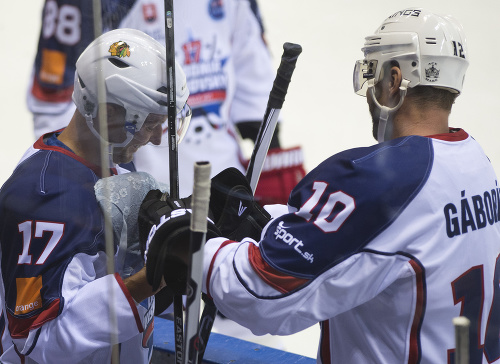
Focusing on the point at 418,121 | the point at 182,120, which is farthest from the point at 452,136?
the point at 182,120

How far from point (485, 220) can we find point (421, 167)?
171 mm

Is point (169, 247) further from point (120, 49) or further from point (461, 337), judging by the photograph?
point (461, 337)

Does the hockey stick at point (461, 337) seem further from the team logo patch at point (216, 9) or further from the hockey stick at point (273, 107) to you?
the team logo patch at point (216, 9)

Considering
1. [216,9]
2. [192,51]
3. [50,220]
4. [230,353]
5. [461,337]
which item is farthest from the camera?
[230,353]

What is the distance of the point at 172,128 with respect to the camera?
1219 millimetres

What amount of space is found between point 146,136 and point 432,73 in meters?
0.46

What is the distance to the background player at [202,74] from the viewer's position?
3.53ft

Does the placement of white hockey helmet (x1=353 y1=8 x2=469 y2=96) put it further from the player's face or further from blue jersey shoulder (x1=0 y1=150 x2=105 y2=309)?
blue jersey shoulder (x1=0 y1=150 x2=105 y2=309)

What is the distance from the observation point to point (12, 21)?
1147mm

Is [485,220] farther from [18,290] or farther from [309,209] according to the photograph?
[18,290]

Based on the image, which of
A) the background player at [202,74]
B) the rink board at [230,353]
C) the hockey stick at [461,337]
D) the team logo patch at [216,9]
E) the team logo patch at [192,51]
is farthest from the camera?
the rink board at [230,353]

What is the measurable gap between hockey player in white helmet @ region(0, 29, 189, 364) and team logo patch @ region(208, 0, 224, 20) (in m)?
0.25

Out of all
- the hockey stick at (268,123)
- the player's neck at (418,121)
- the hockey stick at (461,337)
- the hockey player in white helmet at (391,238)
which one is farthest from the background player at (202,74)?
the hockey stick at (461,337)

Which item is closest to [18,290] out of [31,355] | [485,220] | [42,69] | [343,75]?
[31,355]
